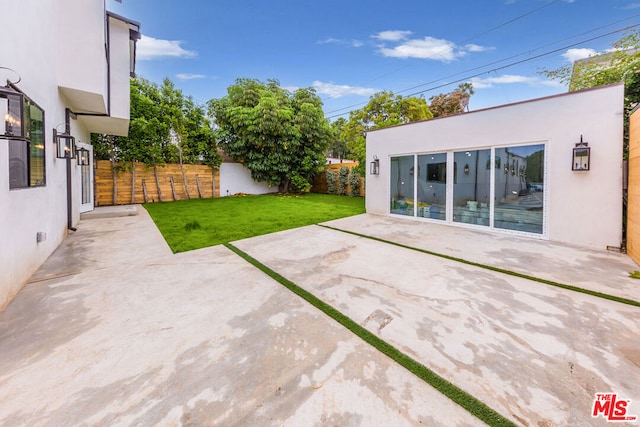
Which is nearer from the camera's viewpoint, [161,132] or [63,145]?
[63,145]

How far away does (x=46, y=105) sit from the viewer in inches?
158

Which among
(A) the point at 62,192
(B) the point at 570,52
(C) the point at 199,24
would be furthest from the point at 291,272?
(C) the point at 199,24

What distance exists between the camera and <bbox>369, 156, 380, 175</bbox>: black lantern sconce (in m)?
8.10

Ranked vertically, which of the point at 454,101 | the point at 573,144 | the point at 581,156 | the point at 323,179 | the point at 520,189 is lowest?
the point at 520,189

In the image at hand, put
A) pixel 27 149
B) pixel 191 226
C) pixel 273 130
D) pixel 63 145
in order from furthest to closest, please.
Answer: pixel 273 130
pixel 191 226
pixel 63 145
pixel 27 149

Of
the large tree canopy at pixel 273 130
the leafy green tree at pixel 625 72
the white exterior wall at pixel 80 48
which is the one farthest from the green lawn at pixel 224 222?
the leafy green tree at pixel 625 72

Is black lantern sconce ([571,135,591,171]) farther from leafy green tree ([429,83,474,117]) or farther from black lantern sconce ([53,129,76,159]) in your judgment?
leafy green tree ([429,83,474,117])

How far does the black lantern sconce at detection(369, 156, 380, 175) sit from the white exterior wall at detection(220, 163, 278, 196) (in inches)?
326

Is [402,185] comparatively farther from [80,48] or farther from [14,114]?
[80,48]

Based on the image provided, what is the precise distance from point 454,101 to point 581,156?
47.0ft

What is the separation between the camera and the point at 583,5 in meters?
7.98

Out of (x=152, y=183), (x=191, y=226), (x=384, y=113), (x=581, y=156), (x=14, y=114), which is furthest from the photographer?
(x=384, y=113)

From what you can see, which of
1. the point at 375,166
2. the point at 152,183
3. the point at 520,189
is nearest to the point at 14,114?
the point at 375,166

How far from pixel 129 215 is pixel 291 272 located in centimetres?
706
